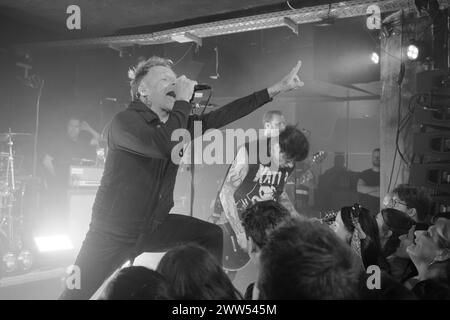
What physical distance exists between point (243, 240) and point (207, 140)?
515 cm

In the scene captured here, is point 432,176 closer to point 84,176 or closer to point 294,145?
point 294,145

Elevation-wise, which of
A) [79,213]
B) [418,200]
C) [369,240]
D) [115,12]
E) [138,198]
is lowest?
[79,213]

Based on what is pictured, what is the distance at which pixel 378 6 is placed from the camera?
423 cm

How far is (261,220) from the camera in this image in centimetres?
225

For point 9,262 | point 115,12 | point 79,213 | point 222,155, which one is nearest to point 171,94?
point 9,262

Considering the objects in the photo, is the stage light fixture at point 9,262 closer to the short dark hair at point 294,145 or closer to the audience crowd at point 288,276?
the short dark hair at point 294,145

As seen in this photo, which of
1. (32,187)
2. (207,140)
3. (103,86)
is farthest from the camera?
(207,140)

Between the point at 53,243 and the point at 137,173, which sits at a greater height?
the point at 137,173

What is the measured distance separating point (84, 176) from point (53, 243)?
37.1 inches

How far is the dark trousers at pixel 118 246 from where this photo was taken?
6.68 feet

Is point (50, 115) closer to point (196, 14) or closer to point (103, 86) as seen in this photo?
point (103, 86)

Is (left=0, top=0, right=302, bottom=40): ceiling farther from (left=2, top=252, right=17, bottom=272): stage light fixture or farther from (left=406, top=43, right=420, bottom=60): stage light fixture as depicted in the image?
(left=2, top=252, right=17, bottom=272): stage light fixture
